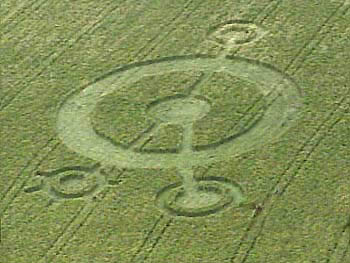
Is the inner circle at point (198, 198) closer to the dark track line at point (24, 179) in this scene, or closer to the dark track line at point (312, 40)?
the dark track line at point (24, 179)

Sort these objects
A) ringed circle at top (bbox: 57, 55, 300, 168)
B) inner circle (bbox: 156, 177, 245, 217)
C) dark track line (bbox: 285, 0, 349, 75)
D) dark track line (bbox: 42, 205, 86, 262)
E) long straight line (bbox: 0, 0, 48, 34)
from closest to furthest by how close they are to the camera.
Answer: dark track line (bbox: 42, 205, 86, 262)
inner circle (bbox: 156, 177, 245, 217)
ringed circle at top (bbox: 57, 55, 300, 168)
dark track line (bbox: 285, 0, 349, 75)
long straight line (bbox: 0, 0, 48, 34)

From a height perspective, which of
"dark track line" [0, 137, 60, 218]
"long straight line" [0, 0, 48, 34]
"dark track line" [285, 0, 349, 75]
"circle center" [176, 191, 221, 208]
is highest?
"long straight line" [0, 0, 48, 34]

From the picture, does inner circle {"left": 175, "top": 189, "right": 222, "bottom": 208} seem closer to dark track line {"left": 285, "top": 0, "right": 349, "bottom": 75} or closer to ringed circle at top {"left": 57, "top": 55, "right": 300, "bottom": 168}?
ringed circle at top {"left": 57, "top": 55, "right": 300, "bottom": 168}

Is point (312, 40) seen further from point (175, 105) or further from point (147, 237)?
point (147, 237)

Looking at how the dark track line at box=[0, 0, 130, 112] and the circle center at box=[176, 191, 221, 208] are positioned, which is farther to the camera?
the dark track line at box=[0, 0, 130, 112]

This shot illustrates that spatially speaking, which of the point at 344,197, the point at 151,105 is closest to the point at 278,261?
the point at 344,197

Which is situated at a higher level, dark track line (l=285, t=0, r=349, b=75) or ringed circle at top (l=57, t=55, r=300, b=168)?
dark track line (l=285, t=0, r=349, b=75)

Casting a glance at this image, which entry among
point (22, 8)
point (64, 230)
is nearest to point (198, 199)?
point (64, 230)

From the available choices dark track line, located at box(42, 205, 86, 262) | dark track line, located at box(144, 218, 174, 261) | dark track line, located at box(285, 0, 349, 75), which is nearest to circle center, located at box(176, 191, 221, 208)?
dark track line, located at box(144, 218, 174, 261)

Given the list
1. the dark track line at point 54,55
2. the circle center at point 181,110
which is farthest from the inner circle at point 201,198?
the dark track line at point 54,55
